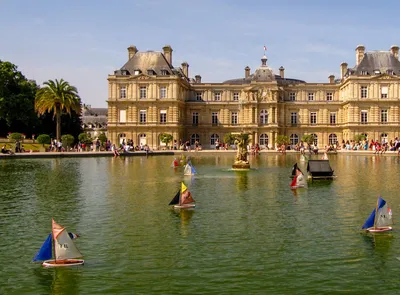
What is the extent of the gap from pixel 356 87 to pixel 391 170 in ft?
151

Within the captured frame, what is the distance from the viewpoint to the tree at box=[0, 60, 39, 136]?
71812mm

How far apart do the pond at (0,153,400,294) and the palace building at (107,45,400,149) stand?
5398 centimetres

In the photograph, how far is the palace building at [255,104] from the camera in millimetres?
79438

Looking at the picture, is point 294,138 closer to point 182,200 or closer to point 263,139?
point 263,139

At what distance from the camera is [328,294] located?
10734mm

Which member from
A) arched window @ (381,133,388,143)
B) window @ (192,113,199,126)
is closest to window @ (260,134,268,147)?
window @ (192,113,199,126)

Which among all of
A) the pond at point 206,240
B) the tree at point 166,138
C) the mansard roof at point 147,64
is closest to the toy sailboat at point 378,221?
the pond at point 206,240

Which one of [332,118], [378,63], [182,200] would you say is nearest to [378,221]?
[182,200]

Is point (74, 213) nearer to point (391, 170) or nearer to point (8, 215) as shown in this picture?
point (8, 215)

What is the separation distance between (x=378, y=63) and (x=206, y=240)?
7310 cm

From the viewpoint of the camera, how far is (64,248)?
491 inches

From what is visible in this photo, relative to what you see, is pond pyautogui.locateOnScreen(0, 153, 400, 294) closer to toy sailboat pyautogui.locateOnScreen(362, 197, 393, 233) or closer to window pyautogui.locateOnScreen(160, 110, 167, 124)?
toy sailboat pyautogui.locateOnScreen(362, 197, 393, 233)

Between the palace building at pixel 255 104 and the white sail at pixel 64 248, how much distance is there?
65.7 meters

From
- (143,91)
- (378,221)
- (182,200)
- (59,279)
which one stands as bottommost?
(59,279)
